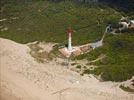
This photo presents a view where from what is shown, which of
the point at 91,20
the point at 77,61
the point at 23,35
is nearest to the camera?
the point at 77,61

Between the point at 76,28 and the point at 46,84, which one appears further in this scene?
the point at 76,28

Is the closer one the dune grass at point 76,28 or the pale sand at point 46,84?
the pale sand at point 46,84

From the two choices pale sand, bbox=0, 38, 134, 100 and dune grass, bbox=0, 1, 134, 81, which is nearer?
pale sand, bbox=0, 38, 134, 100

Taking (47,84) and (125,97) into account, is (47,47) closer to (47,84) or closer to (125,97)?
(47,84)

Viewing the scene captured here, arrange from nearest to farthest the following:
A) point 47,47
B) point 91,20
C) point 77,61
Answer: point 77,61
point 47,47
point 91,20

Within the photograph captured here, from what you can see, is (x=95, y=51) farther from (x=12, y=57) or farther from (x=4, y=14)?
(x=4, y=14)

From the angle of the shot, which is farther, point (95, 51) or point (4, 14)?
point (4, 14)

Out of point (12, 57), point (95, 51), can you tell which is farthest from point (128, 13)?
point (12, 57)
